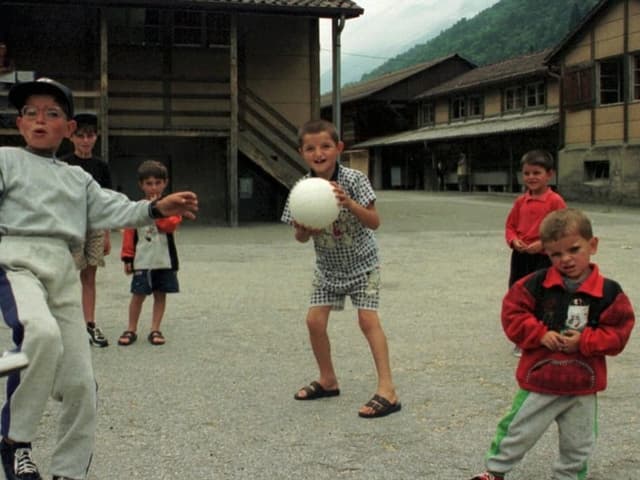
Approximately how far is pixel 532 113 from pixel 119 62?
1950cm

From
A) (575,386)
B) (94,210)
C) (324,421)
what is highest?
(94,210)

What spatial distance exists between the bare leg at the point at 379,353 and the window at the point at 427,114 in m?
37.8

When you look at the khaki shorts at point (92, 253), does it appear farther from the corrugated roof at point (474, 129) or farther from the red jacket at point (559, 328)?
the corrugated roof at point (474, 129)

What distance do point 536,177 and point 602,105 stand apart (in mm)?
22574

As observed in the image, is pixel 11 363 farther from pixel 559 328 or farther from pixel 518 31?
pixel 518 31

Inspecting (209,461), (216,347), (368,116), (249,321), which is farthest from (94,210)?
(368,116)

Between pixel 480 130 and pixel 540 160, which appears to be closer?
pixel 540 160

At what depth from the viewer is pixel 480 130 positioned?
3341 cm

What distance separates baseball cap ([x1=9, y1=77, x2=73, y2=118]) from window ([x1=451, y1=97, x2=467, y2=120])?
36538mm

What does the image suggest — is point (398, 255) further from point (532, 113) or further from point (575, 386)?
point (532, 113)

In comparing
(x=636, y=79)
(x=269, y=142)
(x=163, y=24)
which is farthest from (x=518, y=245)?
(x=636, y=79)

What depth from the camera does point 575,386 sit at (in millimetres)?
3148

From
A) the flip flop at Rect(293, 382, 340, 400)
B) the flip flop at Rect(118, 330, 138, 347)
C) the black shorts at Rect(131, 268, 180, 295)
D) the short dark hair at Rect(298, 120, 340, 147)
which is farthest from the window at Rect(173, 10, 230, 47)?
the flip flop at Rect(293, 382, 340, 400)

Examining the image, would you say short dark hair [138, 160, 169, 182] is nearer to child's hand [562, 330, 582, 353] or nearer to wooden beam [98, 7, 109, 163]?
child's hand [562, 330, 582, 353]
